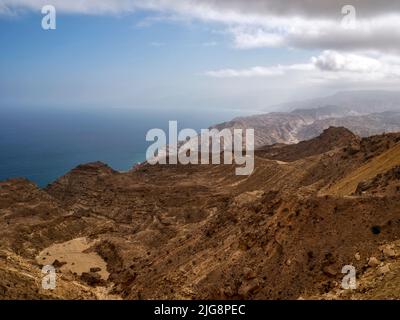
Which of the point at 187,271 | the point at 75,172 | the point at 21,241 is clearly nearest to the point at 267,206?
the point at 187,271

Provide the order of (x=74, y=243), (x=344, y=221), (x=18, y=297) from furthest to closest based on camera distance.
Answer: (x=74, y=243), (x=344, y=221), (x=18, y=297)

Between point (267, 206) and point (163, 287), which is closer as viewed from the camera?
point (163, 287)

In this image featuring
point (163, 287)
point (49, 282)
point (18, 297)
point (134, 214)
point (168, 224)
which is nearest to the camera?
point (18, 297)

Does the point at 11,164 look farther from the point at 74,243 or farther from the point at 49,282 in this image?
the point at 49,282
